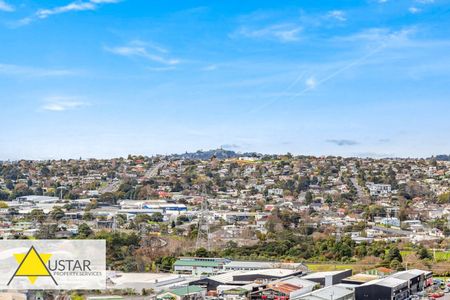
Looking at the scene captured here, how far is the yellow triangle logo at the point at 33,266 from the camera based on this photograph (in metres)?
15.0

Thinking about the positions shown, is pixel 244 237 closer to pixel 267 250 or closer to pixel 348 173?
pixel 267 250

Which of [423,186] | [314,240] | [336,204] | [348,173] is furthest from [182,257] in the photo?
[348,173]

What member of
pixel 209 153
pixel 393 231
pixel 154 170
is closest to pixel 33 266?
pixel 393 231

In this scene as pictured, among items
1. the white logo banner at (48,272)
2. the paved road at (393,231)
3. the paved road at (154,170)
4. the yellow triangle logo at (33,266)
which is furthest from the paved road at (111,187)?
the yellow triangle logo at (33,266)

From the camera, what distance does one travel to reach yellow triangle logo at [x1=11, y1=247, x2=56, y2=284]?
15047mm

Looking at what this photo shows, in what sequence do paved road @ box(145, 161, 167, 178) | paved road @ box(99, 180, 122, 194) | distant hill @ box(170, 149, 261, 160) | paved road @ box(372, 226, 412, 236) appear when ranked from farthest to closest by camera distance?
1. distant hill @ box(170, 149, 261, 160)
2. paved road @ box(145, 161, 167, 178)
3. paved road @ box(99, 180, 122, 194)
4. paved road @ box(372, 226, 412, 236)

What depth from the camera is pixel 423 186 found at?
44.5m

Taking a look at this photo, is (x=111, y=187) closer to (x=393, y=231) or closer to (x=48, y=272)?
(x=393, y=231)

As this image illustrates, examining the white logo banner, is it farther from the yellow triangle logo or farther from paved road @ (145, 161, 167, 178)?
paved road @ (145, 161, 167, 178)

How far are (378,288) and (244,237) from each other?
12537mm

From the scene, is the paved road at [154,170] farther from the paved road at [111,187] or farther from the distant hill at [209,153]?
the distant hill at [209,153]

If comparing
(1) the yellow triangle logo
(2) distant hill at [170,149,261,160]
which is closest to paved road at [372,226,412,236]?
(1) the yellow triangle logo

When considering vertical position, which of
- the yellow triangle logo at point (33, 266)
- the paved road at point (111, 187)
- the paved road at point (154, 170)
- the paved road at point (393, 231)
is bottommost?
the paved road at point (393, 231)

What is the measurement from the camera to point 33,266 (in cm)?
1504
